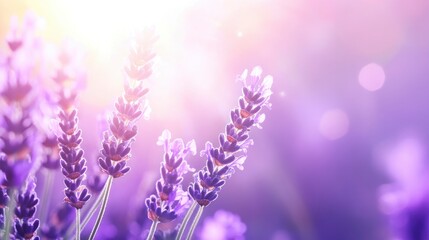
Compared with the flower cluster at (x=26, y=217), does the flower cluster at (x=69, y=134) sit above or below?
above

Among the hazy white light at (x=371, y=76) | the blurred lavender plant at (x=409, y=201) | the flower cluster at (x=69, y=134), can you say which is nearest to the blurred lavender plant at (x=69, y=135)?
the flower cluster at (x=69, y=134)

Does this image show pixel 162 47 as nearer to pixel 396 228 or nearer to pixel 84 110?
pixel 84 110

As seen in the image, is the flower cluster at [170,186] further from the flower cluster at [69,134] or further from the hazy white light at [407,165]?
the hazy white light at [407,165]

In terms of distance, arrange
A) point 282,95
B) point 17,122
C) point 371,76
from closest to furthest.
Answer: point 17,122 → point 282,95 → point 371,76

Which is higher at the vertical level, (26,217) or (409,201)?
(409,201)

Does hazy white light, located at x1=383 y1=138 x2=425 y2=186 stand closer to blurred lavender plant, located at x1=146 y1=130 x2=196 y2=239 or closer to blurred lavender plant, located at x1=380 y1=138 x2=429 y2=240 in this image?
blurred lavender plant, located at x1=380 y1=138 x2=429 y2=240

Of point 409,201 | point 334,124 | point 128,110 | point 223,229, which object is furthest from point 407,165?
point 334,124

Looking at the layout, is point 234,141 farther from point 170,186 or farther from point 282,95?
point 282,95
